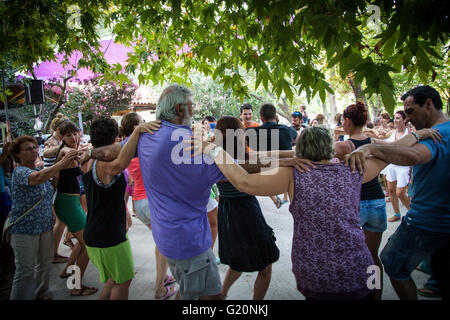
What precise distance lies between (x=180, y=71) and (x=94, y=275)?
3002 millimetres

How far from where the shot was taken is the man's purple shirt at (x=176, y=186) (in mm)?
1816

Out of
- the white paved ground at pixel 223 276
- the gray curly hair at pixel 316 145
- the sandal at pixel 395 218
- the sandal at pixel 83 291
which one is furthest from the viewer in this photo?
the sandal at pixel 395 218

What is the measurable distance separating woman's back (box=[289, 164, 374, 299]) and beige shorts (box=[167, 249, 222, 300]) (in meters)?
0.67

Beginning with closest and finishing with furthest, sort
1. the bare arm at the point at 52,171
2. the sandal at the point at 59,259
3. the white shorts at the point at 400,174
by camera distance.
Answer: the bare arm at the point at 52,171 < the sandal at the point at 59,259 < the white shorts at the point at 400,174

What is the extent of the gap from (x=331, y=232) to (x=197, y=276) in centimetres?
97

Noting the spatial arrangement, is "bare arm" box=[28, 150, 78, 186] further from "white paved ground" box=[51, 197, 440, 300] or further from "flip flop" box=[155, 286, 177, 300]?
"flip flop" box=[155, 286, 177, 300]

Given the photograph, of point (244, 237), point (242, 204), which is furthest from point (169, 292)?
point (242, 204)

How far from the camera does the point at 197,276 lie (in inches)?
76.9

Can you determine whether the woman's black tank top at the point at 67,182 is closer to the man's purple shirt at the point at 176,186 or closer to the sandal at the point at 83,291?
the sandal at the point at 83,291

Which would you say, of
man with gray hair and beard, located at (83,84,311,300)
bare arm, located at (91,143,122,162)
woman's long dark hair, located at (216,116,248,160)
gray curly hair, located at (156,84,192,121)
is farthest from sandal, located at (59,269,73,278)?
gray curly hair, located at (156,84,192,121)

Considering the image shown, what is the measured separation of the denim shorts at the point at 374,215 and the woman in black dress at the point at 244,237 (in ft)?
3.36

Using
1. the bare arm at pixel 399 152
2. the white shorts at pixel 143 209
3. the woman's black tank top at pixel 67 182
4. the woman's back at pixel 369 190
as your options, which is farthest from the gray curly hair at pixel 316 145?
the woman's black tank top at pixel 67 182

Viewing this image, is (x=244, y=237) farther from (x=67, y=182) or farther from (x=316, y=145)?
(x=67, y=182)

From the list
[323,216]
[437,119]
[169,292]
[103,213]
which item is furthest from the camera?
[169,292]
